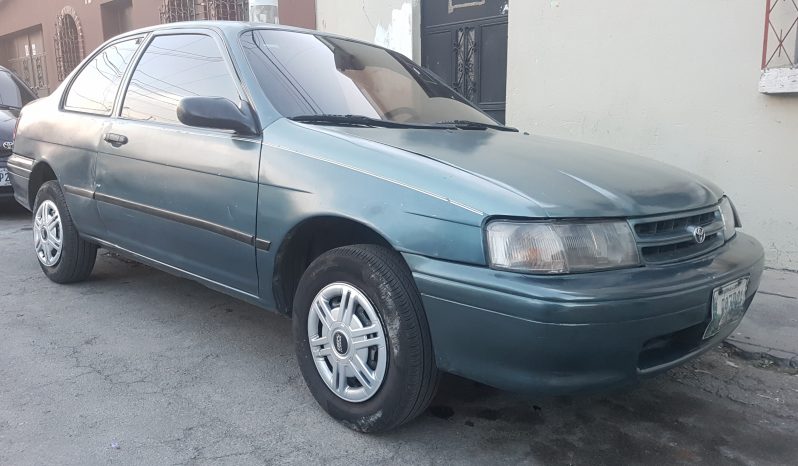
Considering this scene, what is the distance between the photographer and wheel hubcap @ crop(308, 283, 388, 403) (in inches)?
99.1

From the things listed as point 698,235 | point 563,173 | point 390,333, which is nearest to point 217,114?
point 390,333

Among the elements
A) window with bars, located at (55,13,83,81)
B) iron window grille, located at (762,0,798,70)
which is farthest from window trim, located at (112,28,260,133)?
window with bars, located at (55,13,83,81)

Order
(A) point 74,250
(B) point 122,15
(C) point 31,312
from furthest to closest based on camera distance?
(B) point 122,15 → (A) point 74,250 → (C) point 31,312

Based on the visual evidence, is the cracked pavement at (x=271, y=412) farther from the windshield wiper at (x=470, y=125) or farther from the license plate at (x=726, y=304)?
the windshield wiper at (x=470, y=125)

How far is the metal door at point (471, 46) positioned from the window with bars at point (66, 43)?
409 inches

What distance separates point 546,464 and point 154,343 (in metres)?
2.21

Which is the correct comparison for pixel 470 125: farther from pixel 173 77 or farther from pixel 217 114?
pixel 173 77

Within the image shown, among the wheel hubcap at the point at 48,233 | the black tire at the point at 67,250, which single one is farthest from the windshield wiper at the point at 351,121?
the wheel hubcap at the point at 48,233

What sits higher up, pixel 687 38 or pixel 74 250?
pixel 687 38

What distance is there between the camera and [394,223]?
2395mm

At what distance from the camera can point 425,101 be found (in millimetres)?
3613

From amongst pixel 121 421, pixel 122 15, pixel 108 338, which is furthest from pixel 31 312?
pixel 122 15

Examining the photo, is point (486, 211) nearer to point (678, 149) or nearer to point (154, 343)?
point (154, 343)

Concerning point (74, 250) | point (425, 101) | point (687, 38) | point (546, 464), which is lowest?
point (546, 464)
